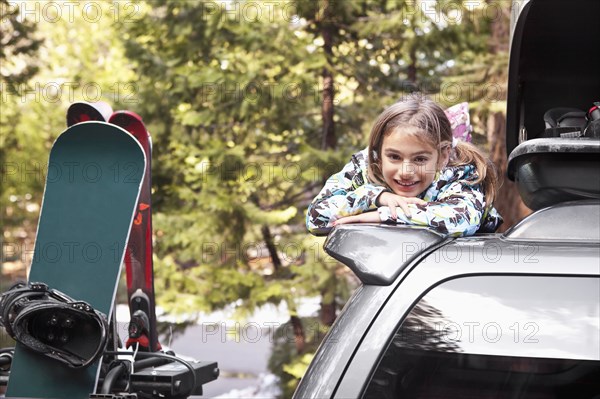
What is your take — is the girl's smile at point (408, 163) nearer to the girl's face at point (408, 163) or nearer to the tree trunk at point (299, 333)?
the girl's face at point (408, 163)

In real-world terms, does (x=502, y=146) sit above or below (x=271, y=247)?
above

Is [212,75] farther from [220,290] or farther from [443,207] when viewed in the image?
[443,207]

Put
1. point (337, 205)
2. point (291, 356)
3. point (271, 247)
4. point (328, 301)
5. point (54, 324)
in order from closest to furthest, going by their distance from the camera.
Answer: point (337, 205) → point (54, 324) → point (328, 301) → point (291, 356) → point (271, 247)

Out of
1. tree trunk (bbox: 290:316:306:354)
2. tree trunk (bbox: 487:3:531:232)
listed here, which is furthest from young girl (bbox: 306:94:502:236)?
tree trunk (bbox: 290:316:306:354)

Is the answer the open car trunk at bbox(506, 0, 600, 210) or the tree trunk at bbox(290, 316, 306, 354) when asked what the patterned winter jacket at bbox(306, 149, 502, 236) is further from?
the tree trunk at bbox(290, 316, 306, 354)

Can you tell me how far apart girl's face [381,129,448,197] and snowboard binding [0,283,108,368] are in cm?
116

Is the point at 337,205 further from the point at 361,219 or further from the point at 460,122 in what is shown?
the point at 460,122

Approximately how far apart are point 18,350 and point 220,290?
5688 millimetres

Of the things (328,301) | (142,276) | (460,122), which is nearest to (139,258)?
(142,276)

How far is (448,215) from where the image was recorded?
6.34 ft

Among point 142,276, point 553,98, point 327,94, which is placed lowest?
point 142,276

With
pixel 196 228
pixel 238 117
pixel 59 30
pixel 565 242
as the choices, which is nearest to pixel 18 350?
pixel 565 242

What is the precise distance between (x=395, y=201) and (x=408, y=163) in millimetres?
204

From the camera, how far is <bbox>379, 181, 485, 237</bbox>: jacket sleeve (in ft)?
6.29
